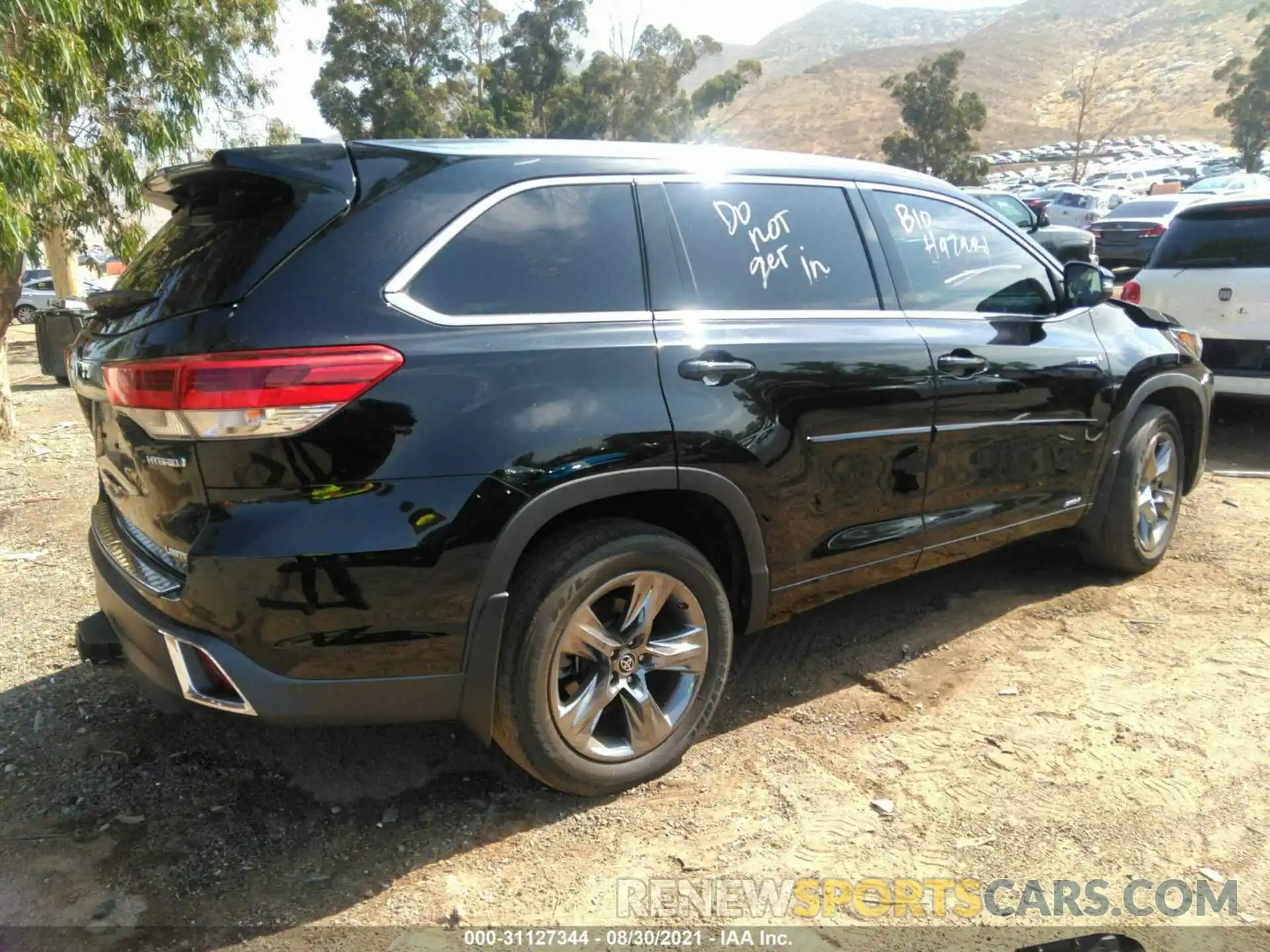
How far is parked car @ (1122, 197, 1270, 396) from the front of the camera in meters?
6.57

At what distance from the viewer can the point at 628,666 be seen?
282 centimetres

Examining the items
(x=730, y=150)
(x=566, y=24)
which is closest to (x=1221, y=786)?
(x=730, y=150)

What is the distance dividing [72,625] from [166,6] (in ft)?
20.6

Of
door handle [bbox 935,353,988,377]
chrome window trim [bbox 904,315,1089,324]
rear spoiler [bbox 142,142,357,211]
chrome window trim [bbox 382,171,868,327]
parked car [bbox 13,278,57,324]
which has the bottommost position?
parked car [bbox 13,278,57,324]

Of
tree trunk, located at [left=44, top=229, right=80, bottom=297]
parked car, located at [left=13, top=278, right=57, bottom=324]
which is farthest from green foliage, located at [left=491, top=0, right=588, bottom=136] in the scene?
tree trunk, located at [left=44, top=229, right=80, bottom=297]

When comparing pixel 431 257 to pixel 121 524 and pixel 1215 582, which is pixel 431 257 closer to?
pixel 121 524

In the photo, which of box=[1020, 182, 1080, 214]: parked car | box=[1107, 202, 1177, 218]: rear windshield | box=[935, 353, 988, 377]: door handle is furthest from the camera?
box=[1020, 182, 1080, 214]: parked car

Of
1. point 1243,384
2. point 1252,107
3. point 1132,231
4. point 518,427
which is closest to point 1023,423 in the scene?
point 518,427

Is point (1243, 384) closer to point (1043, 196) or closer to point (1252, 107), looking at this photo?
point (1043, 196)

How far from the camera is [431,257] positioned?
248cm

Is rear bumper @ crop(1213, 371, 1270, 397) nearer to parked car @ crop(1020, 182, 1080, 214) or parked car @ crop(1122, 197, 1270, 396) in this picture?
parked car @ crop(1122, 197, 1270, 396)

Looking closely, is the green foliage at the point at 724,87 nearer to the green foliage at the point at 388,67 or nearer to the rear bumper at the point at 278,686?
the green foliage at the point at 388,67

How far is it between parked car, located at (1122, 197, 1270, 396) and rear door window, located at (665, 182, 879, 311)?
4.61 meters

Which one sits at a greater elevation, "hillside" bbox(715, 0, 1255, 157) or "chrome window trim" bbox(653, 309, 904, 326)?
"hillside" bbox(715, 0, 1255, 157)
